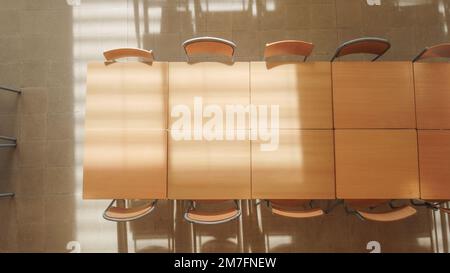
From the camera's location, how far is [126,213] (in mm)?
3555

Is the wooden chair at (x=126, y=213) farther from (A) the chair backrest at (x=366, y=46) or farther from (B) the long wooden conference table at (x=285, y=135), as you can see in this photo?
(A) the chair backrest at (x=366, y=46)

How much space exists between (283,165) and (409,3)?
2.93 metres

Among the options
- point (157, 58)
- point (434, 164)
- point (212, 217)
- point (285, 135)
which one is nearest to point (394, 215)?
point (434, 164)

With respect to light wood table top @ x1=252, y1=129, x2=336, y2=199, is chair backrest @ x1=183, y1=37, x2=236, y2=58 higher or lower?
higher

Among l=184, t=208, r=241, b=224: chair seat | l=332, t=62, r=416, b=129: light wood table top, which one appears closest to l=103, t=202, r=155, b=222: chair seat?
l=184, t=208, r=241, b=224: chair seat

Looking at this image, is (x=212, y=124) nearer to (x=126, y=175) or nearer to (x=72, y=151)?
(x=126, y=175)

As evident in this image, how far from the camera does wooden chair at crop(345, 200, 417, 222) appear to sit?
3.39 metres

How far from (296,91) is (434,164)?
1686 millimetres

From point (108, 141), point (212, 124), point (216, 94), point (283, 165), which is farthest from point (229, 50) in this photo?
point (108, 141)

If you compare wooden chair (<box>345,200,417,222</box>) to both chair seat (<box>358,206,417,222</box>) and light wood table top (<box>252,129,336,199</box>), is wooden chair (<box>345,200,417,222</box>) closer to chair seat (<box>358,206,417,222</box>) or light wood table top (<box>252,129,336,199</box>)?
chair seat (<box>358,206,417,222</box>)

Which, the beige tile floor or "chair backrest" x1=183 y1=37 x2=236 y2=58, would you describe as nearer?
"chair backrest" x1=183 y1=37 x2=236 y2=58

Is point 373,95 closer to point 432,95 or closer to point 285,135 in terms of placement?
point 432,95

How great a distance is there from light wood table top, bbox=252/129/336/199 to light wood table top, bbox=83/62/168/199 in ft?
3.50
